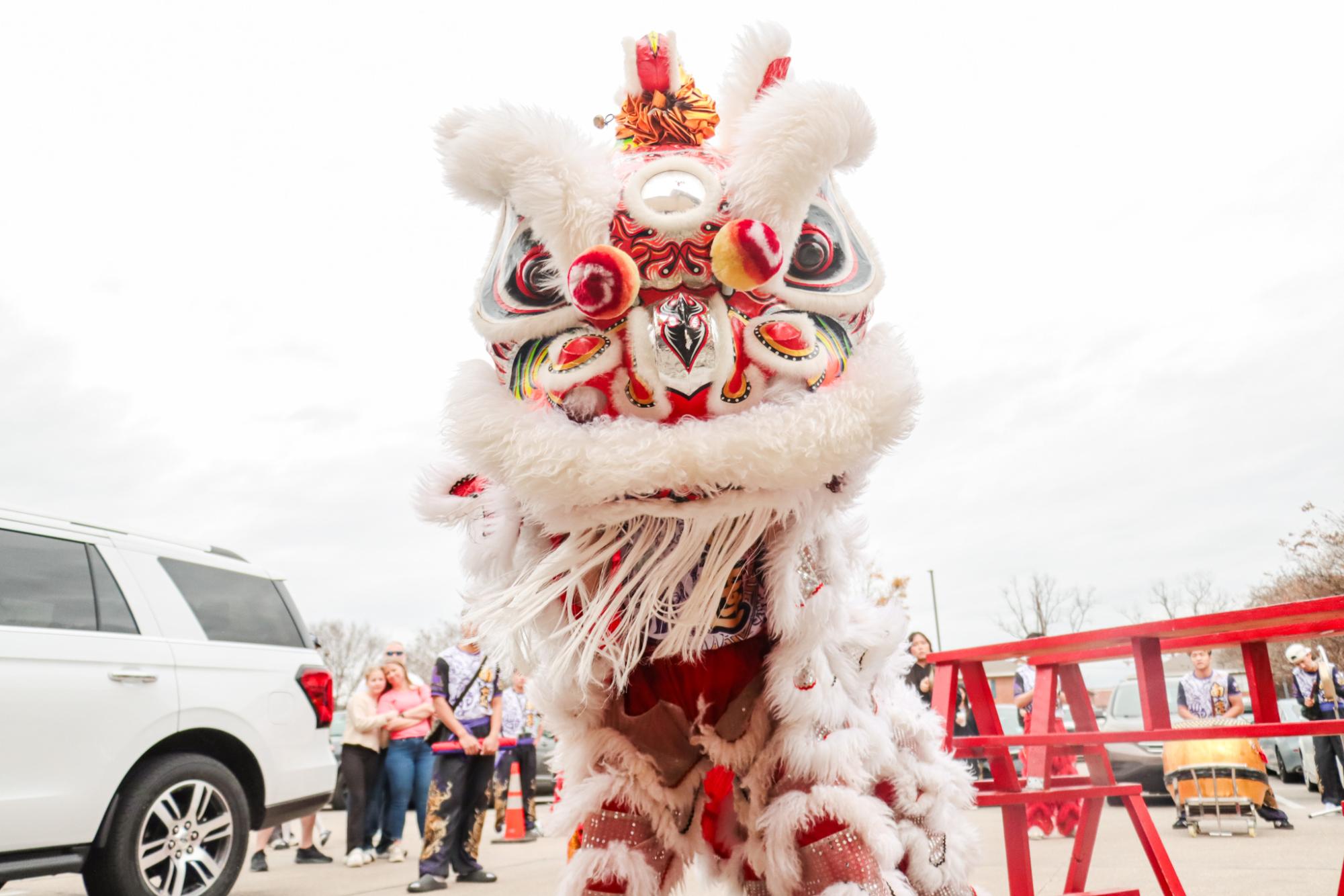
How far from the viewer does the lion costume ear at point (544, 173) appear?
2.02 meters

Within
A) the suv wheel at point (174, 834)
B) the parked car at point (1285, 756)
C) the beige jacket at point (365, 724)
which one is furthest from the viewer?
the parked car at point (1285, 756)

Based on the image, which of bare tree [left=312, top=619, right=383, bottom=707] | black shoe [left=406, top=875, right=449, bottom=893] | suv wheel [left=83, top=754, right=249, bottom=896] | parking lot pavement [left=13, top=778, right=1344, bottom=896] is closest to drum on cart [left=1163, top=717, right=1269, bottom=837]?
parking lot pavement [left=13, top=778, right=1344, bottom=896]

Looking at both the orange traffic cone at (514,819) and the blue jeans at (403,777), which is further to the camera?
the orange traffic cone at (514,819)

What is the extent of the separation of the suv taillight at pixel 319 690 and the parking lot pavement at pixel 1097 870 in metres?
0.93

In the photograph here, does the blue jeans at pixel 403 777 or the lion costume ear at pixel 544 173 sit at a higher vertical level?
the lion costume ear at pixel 544 173

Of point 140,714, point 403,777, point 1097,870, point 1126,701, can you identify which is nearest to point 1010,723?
point 1126,701

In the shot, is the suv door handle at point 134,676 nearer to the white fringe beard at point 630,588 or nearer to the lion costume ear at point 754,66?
the white fringe beard at point 630,588

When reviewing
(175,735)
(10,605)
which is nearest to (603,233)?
(10,605)

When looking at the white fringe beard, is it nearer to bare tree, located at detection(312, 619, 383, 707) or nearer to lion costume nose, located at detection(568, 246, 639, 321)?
lion costume nose, located at detection(568, 246, 639, 321)

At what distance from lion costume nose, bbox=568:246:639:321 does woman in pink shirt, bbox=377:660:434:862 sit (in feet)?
17.1

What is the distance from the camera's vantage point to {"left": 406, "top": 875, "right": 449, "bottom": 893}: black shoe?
191 inches

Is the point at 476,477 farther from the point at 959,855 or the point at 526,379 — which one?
the point at 959,855

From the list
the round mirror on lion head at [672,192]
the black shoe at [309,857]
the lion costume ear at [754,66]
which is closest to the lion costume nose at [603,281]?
the round mirror on lion head at [672,192]

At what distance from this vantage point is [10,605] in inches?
148
